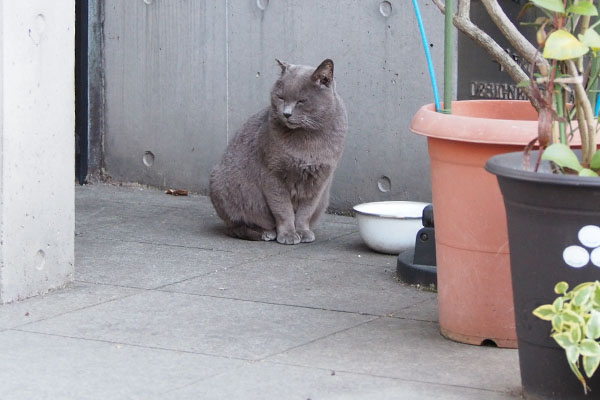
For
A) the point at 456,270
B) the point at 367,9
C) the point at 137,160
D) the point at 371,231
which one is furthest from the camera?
the point at 137,160

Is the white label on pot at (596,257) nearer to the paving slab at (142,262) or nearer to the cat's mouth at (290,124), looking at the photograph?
the paving slab at (142,262)

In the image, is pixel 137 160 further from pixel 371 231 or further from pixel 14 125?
pixel 14 125

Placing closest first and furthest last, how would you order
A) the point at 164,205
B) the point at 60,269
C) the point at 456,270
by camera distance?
the point at 456,270 < the point at 60,269 < the point at 164,205

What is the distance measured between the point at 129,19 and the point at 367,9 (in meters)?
1.91

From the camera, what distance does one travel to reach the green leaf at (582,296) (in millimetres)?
2885

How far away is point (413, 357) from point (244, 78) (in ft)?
11.7

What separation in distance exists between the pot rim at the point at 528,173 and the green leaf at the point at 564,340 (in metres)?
0.44

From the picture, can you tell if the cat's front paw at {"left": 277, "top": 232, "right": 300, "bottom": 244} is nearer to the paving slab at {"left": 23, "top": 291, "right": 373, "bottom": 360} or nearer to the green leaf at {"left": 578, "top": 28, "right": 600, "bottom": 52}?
the paving slab at {"left": 23, "top": 291, "right": 373, "bottom": 360}

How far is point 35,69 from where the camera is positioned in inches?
174

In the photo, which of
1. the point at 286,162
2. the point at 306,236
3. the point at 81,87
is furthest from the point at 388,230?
the point at 81,87

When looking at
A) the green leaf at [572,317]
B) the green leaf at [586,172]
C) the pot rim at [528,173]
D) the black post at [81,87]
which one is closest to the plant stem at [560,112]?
the pot rim at [528,173]

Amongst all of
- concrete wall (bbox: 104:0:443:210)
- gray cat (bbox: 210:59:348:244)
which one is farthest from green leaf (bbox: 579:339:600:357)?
concrete wall (bbox: 104:0:443:210)

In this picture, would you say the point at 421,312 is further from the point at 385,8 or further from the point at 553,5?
the point at 385,8

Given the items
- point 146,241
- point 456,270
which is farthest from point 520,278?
point 146,241
